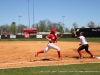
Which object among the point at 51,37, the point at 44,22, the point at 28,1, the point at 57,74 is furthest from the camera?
the point at 44,22

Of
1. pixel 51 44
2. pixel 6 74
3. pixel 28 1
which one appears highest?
pixel 28 1

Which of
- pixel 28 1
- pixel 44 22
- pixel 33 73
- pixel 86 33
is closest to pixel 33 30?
pixel 28 1

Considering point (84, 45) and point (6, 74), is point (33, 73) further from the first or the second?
point (84, 45)

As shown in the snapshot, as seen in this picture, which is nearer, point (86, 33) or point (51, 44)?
point (51, 44)

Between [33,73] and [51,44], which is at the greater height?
[51,44]

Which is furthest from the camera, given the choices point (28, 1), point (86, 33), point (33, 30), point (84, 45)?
point (33, 30)

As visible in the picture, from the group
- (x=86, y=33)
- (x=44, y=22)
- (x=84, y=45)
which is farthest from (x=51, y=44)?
(x=44, y=22)

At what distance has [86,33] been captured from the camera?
54.7 meters

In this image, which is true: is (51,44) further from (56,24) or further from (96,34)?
(56,24)

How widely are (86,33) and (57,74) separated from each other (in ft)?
157

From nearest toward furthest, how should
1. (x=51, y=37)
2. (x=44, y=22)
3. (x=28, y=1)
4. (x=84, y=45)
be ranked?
(x=51, y=37), (x=84, y=45), (x=28, y=1), (x=44, y=22)

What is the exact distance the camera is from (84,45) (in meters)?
13.0

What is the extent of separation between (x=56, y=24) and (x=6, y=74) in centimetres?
10647

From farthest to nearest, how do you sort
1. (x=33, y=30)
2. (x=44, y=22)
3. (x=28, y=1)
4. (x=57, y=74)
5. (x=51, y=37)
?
(x=44, y=22) → (x=33, y=30) → (x=28, y=1) → (x=51, y=37) → (x=57, y=74)
